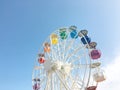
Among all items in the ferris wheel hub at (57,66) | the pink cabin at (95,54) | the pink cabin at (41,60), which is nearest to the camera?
the pink cabin at (95,54)

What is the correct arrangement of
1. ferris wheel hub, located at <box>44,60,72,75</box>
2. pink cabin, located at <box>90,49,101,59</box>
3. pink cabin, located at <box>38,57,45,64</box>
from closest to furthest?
pink cabin, located at <box>90,49,101,59</box>, ferris wheel hub, located at <box>44,60,72,75</box>, pink cabin, located at <box>38,57,45,64</box>

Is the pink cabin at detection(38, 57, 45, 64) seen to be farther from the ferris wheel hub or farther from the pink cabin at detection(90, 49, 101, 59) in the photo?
the pink cabin at detection(90, 49, 101, 59)

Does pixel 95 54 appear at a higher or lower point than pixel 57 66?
higher

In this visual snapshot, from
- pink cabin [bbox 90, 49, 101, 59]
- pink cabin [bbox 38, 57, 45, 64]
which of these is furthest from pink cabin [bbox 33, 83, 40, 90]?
pink cabin [bbox 90, 49, 101, 59]

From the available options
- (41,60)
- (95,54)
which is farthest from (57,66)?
(95,54)

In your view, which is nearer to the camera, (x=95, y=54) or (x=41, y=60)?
(x=95, y=54)

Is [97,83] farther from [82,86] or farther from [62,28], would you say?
[62,28]

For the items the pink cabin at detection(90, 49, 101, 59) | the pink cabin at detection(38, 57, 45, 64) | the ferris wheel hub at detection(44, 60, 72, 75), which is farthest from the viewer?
the pink cabin at detection(38, 57, 45, 64)

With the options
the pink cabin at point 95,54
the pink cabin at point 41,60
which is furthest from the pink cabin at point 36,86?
the pink cabin at point 95,54

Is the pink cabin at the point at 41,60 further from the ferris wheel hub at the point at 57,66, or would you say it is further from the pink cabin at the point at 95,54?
the pink cabin at the point at 95,54

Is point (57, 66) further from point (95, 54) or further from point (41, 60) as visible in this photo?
point (95, 54)

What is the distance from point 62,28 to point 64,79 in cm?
658

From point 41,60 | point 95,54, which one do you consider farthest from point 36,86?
point 95,54

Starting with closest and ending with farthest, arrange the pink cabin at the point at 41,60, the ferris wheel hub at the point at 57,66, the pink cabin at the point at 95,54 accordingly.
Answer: the pink cabin at the point at 95,54 → the ferris wheel hub at the point at 57,66 → the pink cabin at the point at 41,60
